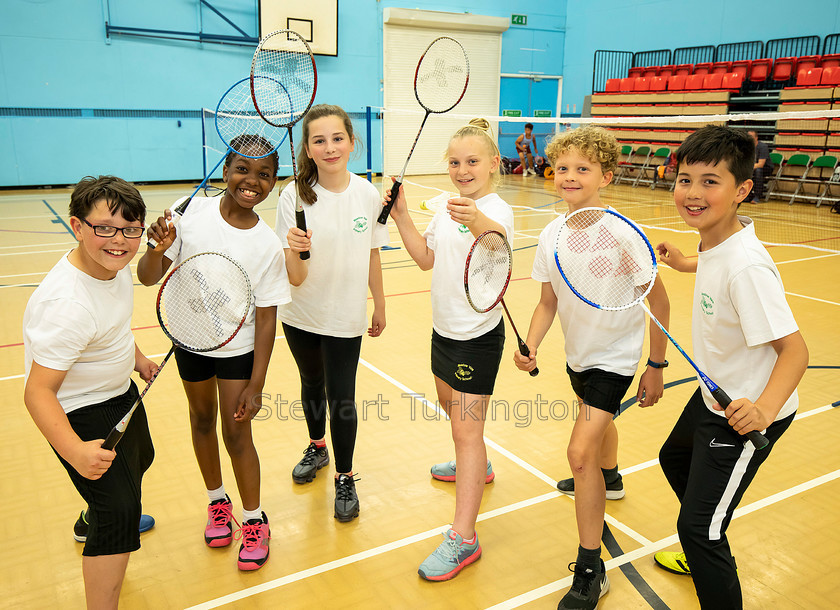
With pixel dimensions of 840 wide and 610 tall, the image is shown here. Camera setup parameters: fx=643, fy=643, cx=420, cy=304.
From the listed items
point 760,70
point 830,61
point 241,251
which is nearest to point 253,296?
point 241,251

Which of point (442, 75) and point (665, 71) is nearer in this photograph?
point (442, 75)

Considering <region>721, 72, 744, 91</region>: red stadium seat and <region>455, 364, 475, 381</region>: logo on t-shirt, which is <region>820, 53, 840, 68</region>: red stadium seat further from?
<region>455, 364, 475, 381</region>: logo on t-shirt

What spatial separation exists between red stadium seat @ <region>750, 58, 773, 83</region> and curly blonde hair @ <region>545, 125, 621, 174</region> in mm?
16483

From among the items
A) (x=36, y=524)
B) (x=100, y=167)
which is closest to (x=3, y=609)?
(x=36, y=524)

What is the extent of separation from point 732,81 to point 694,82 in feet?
3.64

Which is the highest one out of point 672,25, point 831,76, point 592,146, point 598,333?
point 672,25

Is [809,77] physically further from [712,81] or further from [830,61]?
[712,81]

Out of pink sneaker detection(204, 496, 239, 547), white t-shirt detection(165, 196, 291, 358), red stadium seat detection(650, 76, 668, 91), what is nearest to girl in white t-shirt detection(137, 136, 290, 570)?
white t-shirt detection(165, 196, 291, 358)

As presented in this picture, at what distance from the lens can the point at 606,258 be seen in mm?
2594

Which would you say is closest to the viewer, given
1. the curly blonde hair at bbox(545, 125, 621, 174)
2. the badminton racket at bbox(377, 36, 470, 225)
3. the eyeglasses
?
the eyeglasses

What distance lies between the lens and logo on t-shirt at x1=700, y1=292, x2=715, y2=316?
2.21 meters

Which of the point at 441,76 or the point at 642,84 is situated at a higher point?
the point at 642,84

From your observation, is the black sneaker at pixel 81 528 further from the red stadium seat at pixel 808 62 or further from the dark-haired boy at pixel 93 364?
the red stadium seat at pixel 808 62

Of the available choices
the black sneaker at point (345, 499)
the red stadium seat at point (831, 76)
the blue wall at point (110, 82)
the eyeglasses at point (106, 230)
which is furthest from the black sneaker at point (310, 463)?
the red stadium seat at point (831, 76)
